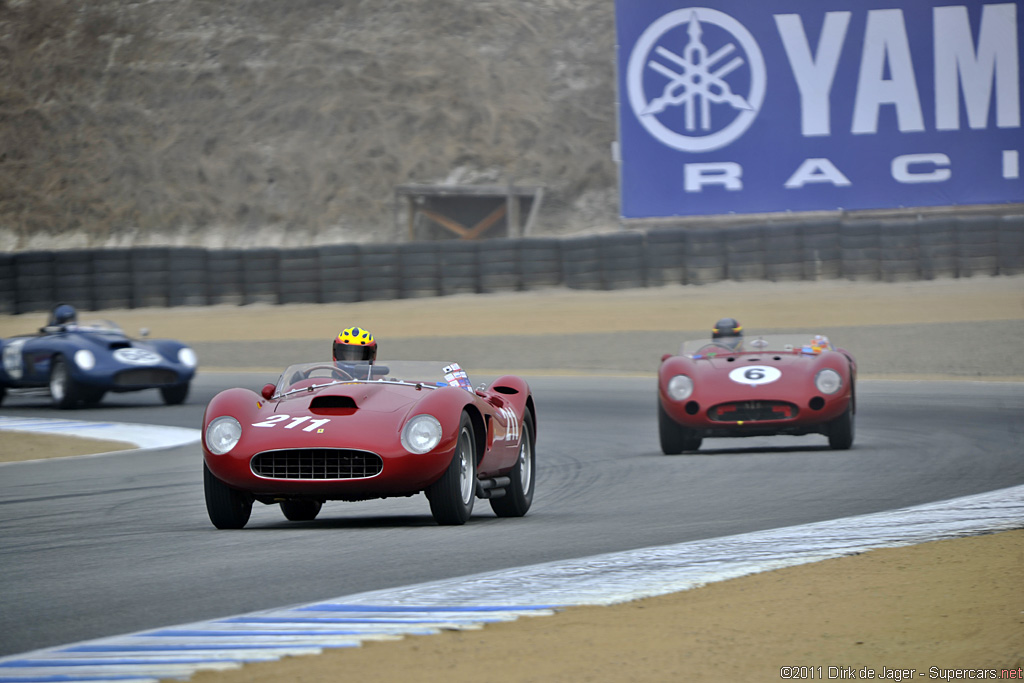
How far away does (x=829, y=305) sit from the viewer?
26672 millimetres

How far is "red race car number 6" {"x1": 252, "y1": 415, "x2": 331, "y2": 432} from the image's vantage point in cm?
640

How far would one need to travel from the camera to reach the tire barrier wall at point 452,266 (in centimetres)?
2703

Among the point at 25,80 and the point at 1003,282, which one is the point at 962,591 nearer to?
the point at 1003,282

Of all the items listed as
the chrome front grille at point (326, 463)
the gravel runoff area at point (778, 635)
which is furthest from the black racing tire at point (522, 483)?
the gravel runoff area at point (778, 635)

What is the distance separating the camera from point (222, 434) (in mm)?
6508

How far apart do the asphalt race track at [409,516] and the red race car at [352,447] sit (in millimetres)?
192

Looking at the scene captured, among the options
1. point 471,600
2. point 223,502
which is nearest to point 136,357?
point 223,502

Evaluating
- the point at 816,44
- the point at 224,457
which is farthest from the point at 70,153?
the point at 224,457

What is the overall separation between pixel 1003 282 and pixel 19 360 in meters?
18.5

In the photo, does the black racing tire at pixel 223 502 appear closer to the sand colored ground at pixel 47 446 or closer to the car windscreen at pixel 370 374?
the car windscreen at pixel 370 374

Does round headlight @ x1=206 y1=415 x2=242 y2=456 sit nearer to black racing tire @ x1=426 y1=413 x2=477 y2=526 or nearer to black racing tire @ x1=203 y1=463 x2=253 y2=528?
black racing tire @ x1=203 y1=463 x2=253 y2=528

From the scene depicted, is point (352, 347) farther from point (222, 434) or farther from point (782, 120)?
point (782, 120)

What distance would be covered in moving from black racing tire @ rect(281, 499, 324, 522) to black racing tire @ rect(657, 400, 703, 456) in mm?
3789

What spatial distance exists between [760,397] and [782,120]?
67.8 ft
